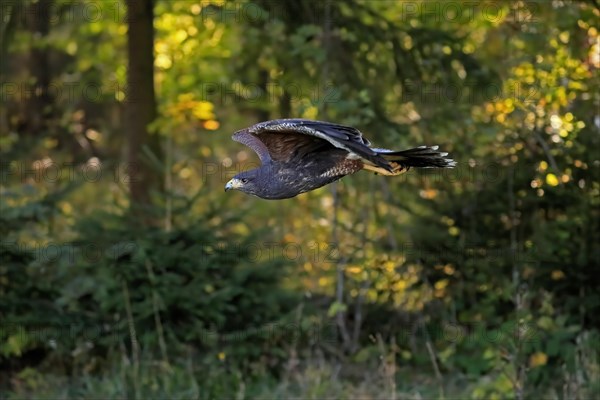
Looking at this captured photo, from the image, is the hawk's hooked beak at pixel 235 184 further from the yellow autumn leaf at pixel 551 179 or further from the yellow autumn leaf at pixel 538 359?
the yellow autumn leaf at pixel 551 179

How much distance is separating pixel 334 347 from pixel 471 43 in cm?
381

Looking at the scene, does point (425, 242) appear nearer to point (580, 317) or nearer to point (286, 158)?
point (580, 317)

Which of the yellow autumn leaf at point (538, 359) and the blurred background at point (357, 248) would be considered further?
the blurred background at point (357, 248)

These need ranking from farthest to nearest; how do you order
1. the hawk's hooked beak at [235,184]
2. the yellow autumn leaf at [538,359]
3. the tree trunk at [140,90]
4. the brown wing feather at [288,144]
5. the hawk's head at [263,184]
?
the tree trunk at [140,90], the yellow autumn leaf at [538,359], the hawk's hooked beak at [235,184], the hawk's head at [263,184], the brown wing feather at [288,144]

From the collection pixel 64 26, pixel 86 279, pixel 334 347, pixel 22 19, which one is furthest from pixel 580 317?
pixel 64 26

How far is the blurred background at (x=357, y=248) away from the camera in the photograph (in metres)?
9.94

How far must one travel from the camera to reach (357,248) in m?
11.1

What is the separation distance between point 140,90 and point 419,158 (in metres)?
5.98

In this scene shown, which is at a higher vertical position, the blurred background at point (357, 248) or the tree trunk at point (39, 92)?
the tree trunk at point (39, 92)

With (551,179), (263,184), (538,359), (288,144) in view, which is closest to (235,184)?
(263,184)

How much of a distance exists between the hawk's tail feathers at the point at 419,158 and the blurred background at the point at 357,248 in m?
2.16

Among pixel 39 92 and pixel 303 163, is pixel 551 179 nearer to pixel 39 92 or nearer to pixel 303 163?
pixel 303 163

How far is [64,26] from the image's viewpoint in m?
15.6

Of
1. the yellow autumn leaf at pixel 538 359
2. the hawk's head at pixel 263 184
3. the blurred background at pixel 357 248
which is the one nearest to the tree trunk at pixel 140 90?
the blurred background at pixel 357 248
